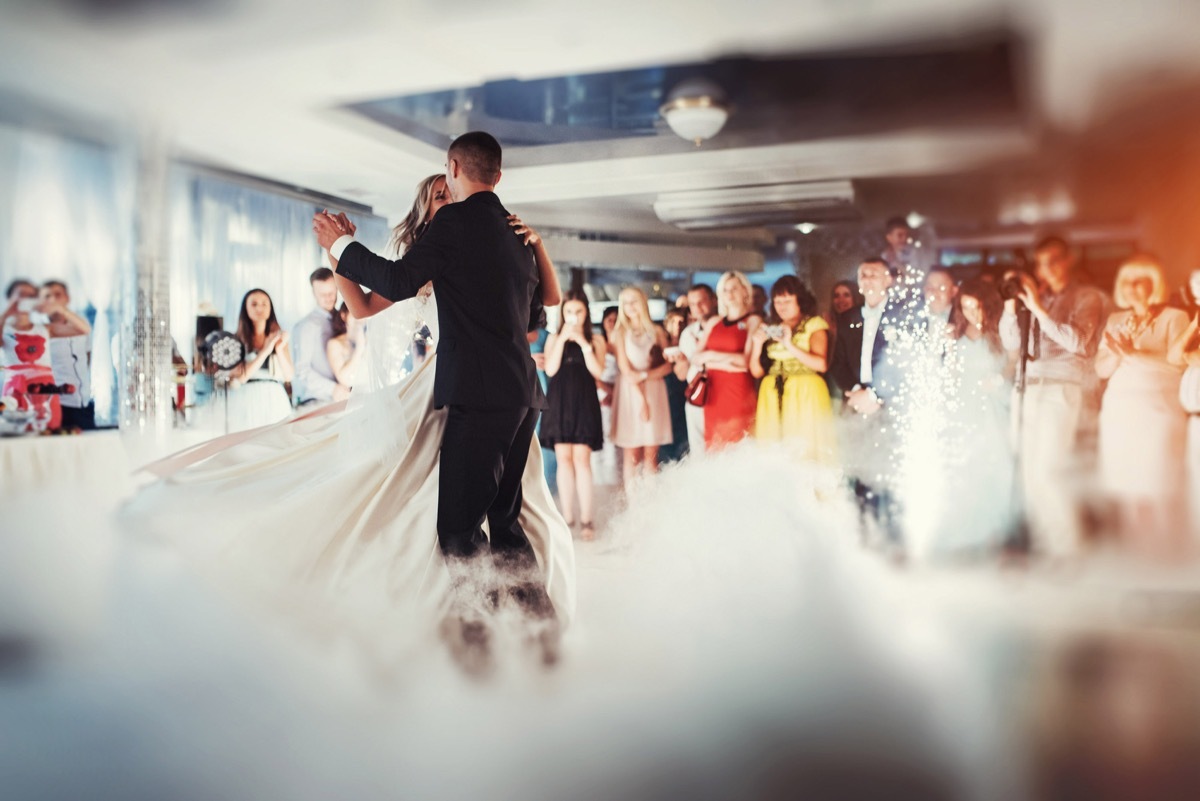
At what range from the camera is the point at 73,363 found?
10.8ft

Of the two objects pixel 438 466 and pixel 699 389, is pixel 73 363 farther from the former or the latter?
pixel 699 389

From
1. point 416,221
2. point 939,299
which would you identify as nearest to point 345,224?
point 416,221

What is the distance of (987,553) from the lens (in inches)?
118

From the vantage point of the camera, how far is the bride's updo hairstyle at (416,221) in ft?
9.46

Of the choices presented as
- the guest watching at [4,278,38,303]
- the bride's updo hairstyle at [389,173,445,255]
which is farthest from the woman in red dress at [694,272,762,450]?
the guest watching at [4,278,38,303]

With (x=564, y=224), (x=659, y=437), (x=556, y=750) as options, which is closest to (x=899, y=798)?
(x=556, y=750)

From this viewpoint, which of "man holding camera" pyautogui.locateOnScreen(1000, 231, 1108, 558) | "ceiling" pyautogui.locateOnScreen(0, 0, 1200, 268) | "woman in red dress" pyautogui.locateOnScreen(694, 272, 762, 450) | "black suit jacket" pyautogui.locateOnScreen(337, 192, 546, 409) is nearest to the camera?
"black suit jacket" pyautogui.locateOnScreen(337, 192, 546, 409)

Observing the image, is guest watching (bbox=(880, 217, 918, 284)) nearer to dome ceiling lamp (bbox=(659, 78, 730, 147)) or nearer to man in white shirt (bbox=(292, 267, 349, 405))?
dome ceiling lamp (bbox=(659, 78, 730, 147))

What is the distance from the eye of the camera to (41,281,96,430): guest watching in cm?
327

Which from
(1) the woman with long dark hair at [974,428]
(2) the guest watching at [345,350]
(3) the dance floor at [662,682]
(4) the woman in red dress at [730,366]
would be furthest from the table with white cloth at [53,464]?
(1) the woman with long dark hair at [974,428]

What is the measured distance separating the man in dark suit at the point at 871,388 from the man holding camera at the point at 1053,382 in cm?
39

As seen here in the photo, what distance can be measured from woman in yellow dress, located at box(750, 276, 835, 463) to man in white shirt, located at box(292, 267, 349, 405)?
1579mm

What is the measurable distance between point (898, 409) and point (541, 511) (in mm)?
1267

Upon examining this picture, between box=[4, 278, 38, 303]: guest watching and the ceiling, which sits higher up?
the ceiling
